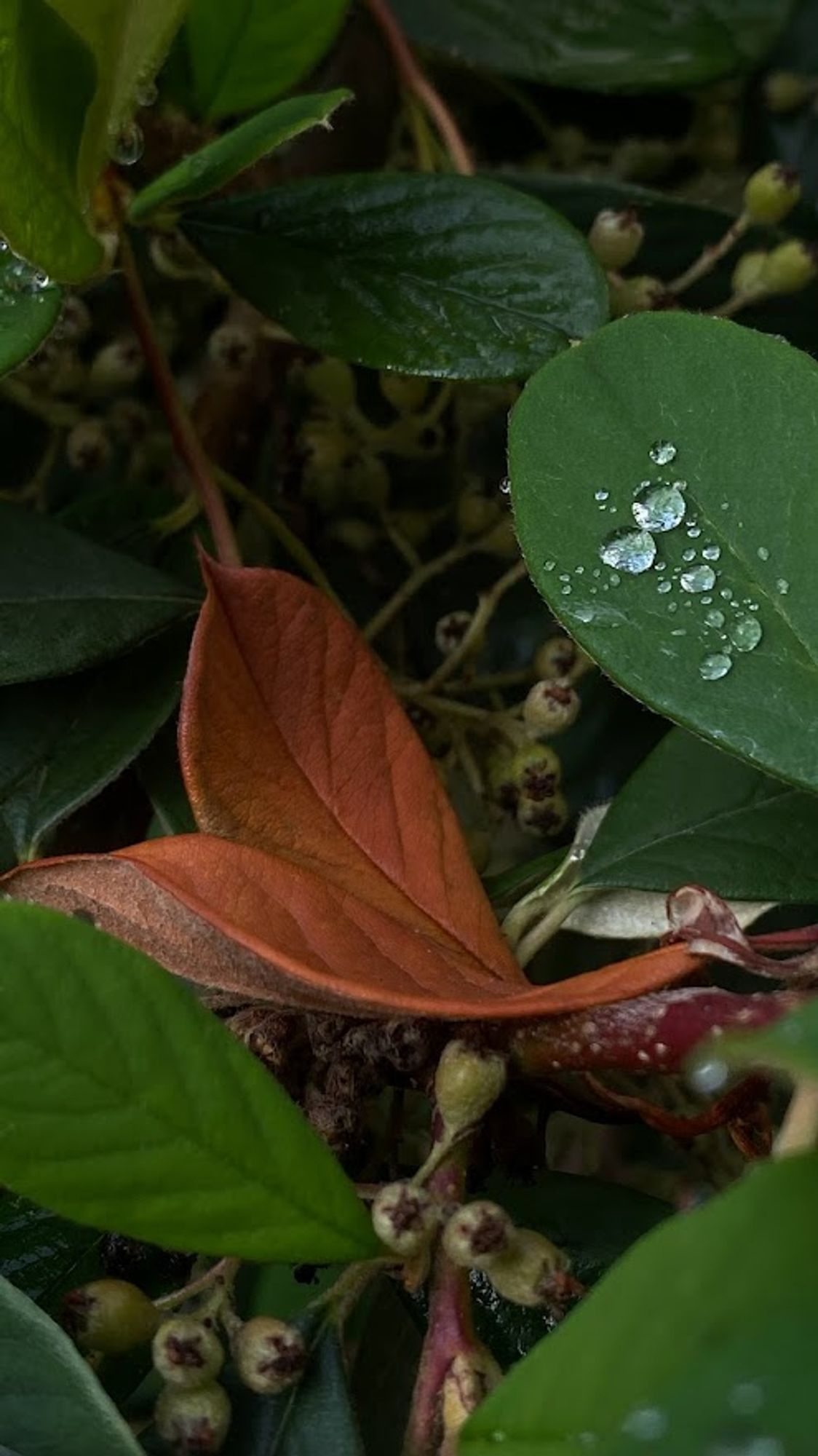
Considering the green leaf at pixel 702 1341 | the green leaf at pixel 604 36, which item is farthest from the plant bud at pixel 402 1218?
the green leaf at pixel 604 36

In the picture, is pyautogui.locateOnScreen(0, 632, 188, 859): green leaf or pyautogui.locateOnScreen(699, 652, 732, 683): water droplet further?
pyautogui.locateOnScreen(0, 632, 188, 859): green leaf

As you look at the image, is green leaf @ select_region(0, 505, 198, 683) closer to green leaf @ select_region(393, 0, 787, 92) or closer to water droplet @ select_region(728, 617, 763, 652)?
water droplet @ select_region(728, 617, 763, 652)

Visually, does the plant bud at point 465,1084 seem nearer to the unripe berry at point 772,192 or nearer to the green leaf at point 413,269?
the green leaf at point 413,269

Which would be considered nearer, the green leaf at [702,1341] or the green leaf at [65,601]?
the green leaf at [702,1341]

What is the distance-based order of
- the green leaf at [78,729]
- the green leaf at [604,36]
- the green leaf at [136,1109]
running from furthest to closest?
the green leaf at [604,36]
the green leaf at [78,729]
the green leaf at [136,1109]

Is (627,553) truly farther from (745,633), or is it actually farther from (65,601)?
(65,601)

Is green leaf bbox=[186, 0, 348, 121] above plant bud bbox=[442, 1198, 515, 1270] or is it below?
above

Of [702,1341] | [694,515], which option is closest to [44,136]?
[694,515]

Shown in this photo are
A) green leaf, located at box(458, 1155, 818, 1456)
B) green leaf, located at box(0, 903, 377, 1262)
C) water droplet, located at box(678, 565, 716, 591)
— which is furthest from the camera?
water droplet, located at box(678, 565, 716, 591)

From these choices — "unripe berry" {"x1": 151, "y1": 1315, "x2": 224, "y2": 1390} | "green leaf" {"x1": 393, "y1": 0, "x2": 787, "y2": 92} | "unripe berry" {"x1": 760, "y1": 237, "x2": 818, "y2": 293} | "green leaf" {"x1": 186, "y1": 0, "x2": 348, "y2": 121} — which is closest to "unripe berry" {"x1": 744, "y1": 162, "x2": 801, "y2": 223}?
"unripe berry" {"x1": 760, "y1": 237, "x2": 818, "y2": 293}
